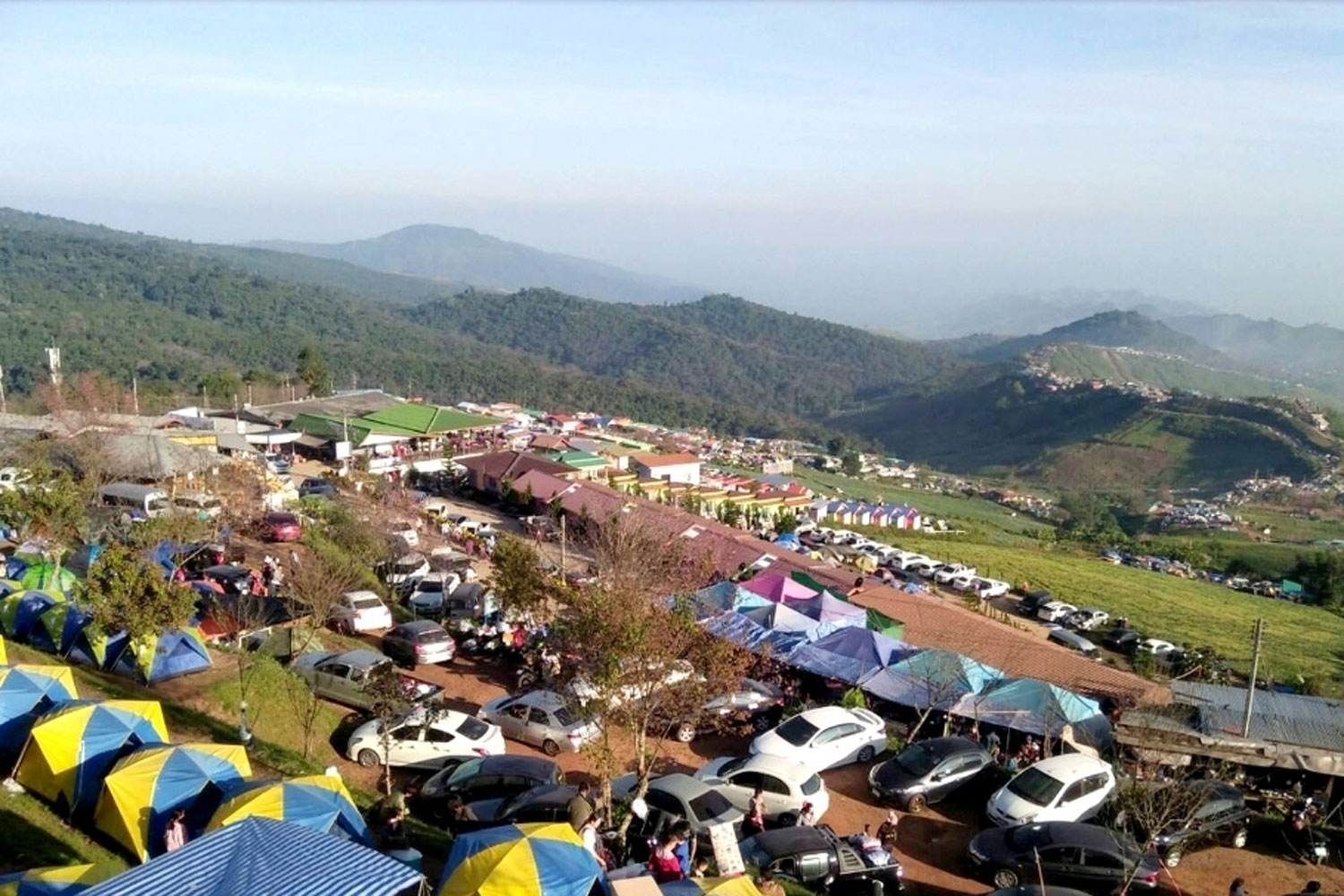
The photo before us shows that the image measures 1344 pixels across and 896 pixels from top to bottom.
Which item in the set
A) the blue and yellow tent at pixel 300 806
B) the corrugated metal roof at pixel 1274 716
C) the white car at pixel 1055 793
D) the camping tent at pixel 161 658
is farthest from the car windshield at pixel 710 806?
the camping tent at pixel 161 658

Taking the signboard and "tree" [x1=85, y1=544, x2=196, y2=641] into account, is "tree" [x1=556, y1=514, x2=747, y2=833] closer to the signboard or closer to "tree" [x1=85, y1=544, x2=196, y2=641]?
the signboard

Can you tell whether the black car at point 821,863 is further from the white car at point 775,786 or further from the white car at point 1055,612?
the white car at point 1055,612

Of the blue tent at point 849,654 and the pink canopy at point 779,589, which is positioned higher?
the blue tent at point 849,654

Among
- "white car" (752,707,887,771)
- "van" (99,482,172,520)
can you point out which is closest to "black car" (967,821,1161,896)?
"white car" (752,707,887,771)

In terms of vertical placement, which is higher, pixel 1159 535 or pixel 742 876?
pixel 742 876

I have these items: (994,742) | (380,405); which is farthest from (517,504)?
(994,742)

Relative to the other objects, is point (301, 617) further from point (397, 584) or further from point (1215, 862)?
point (1215, 862)

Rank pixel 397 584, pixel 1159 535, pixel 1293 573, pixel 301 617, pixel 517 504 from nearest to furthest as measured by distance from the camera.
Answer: pixel 301 617 < pixel 397 584 < pixel 517 504 < pixel 1293 573 < pixel 1159 535
